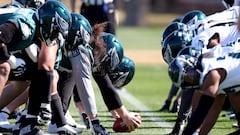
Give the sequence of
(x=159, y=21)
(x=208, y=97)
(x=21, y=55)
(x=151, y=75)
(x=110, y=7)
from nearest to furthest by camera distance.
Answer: (x=208, y=97) → (x=21, y=55) → (x=110, y=7) → (x=151, y=75) → (x=159, y=21)

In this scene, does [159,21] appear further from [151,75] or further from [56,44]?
[56,44]

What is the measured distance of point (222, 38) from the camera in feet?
20.2

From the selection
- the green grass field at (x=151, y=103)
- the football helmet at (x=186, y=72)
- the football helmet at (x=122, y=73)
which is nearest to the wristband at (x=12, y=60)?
the football helmet at (x=122, y=73)

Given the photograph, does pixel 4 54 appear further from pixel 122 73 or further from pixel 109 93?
pixel 122 73

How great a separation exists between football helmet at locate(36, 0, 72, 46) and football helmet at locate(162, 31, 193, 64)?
1164mm

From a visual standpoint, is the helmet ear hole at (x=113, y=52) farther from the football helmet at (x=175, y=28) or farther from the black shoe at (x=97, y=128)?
the football helmet at (x=175, y=28)

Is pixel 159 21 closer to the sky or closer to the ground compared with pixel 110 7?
closer to the ground

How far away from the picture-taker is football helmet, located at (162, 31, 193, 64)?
671 centimetres

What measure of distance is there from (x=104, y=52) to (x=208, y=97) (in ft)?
4.44

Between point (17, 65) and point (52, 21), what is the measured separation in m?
0.64

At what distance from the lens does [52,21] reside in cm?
589

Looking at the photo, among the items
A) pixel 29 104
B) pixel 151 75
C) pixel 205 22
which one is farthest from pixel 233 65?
pixel 151 75

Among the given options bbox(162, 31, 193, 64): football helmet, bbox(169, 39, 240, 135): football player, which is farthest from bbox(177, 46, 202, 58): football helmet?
bbox(162, 31, 193, 64): football helmet

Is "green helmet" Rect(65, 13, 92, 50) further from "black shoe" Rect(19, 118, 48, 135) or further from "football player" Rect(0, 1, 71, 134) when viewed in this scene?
"black shoe" Rect(19, 118, 48, 135)
